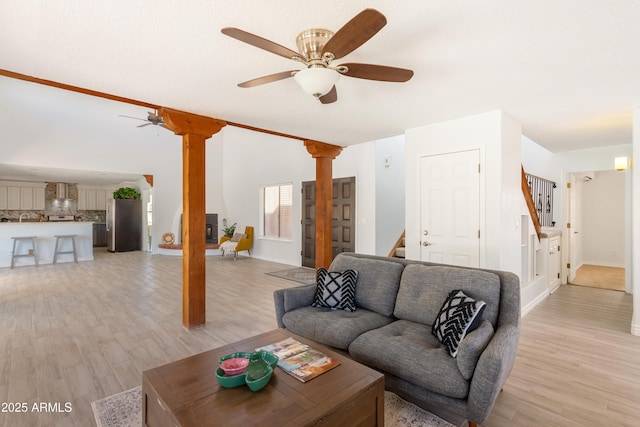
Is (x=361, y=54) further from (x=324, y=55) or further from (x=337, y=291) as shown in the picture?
(x=337, y=291)

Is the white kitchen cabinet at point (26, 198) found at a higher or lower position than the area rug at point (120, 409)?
higher

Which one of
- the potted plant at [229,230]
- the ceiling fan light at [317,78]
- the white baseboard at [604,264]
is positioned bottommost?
the white baseboard at [604,264]

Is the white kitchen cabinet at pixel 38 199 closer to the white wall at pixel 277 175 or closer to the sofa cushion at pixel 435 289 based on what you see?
the white wall at pixel 277 175

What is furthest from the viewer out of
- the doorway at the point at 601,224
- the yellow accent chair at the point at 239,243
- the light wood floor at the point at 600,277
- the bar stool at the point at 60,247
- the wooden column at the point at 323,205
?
the yellow accent chair at the point at 239,243

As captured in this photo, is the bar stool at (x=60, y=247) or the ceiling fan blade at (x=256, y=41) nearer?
the ceiling fan blade at (x=256, y=41)

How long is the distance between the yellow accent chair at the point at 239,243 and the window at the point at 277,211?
46cm

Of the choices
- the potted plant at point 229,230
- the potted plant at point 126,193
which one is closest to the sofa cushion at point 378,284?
the potted plant at point 229,230

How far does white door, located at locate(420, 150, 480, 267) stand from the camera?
3.62 m

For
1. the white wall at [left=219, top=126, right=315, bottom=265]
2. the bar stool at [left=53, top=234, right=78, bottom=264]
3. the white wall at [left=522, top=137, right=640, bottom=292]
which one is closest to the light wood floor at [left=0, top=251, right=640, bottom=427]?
the white wall at [left=522, top=137, right=640, bottom=292]

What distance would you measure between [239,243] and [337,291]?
5909 millimetres

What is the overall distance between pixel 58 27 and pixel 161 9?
2.30 ft

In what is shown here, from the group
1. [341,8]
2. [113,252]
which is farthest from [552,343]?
[113,252]

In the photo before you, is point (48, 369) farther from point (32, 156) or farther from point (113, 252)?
point (113, 252)

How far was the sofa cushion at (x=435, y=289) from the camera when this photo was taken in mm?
2160
